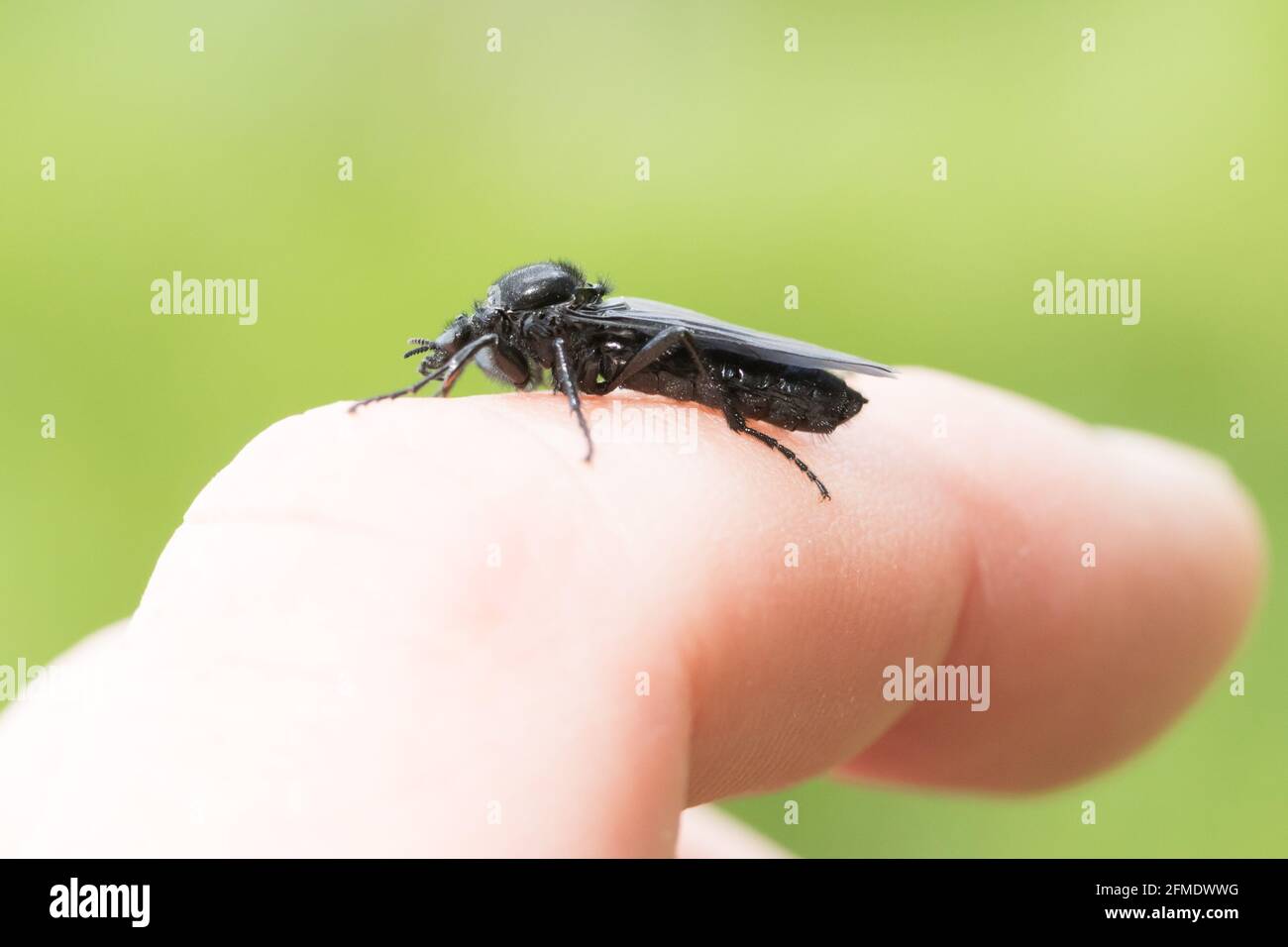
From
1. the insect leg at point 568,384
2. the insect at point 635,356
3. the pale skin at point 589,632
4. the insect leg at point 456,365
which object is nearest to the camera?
the pale skin at point 589,632

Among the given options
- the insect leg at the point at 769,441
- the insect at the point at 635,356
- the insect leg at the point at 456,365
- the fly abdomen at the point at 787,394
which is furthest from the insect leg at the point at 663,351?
the insect leg at the point at 456,365

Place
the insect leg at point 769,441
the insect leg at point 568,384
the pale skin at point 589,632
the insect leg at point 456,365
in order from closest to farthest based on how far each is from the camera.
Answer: the pale skin at point 589,632 → the insect leg at point 568,384 → the insect leg at point 769,441 → the insect leg at point 456,365

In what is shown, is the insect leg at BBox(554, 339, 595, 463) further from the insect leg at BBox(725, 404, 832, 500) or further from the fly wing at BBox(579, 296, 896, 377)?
the insect leg at BBox(725, 404, 832, 500)

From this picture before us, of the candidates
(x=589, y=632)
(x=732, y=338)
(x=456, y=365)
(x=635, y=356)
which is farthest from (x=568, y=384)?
(x=589, y=632)

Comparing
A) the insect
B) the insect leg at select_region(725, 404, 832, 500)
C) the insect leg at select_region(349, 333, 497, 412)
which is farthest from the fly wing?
the insect leg at select_region(349, 333, 497, 412)

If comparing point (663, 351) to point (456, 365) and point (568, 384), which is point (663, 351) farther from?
point (456, 365)

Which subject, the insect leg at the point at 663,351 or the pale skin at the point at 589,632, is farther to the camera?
the insect leg at the point at 663,351

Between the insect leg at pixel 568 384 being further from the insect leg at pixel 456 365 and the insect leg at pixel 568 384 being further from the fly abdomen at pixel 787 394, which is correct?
the fly abdomen at pixel 787 394
